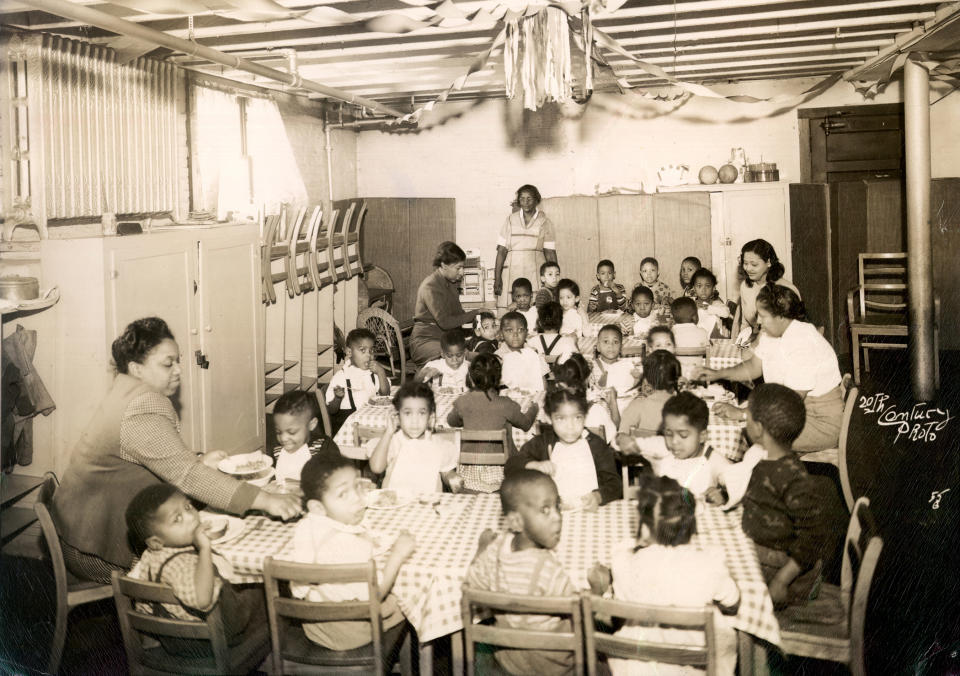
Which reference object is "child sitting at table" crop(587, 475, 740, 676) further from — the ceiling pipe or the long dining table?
the ceiling pipe

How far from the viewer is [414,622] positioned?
9.30 feet

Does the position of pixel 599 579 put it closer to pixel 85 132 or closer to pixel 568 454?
pixel 568 454

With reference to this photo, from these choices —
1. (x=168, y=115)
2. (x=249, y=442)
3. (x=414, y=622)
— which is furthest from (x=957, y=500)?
(x=168, y=115)

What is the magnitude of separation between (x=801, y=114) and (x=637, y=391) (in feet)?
21.1

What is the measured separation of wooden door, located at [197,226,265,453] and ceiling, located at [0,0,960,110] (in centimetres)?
156

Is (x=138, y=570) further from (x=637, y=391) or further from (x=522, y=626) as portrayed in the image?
(x=637, y=391)

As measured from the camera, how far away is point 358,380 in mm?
5477

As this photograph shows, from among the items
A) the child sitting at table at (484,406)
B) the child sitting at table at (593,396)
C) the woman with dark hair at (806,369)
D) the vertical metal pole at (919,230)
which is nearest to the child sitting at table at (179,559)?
the child sitting at table at (484,406)

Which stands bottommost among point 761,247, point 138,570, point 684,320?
point 138,570

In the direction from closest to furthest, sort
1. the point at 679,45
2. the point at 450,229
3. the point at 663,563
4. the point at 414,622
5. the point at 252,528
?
the point at 663,563 → the point at 414,622 → the point at 252,528 → the point at 679,45 → the point at 450,229

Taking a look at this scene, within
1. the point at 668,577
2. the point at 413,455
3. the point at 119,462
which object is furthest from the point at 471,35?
the point at 668,577

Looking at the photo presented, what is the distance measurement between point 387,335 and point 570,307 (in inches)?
74.9

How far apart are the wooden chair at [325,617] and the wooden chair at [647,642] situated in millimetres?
664

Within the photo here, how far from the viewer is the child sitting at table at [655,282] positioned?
8.98m
